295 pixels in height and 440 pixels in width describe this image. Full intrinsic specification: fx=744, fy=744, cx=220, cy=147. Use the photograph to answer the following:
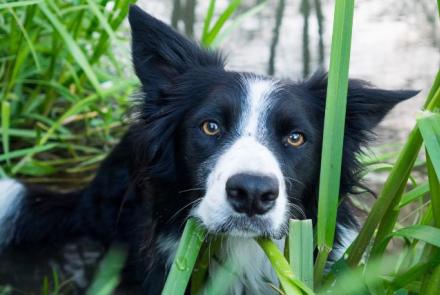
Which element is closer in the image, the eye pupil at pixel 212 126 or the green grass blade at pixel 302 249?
the green grass blade at pixel 302 249

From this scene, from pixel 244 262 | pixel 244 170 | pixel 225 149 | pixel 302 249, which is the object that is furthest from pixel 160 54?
pixel 302 249

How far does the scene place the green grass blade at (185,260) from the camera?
80.4 inches

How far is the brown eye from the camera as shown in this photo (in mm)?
2588

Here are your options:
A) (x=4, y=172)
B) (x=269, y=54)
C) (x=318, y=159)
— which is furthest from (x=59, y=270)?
(x=269, y=54)

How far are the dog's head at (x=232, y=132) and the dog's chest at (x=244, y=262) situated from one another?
209 mm

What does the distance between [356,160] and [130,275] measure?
3.95 feet

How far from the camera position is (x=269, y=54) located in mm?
5410

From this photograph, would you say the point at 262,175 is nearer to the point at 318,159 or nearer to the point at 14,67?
the point at 318,159

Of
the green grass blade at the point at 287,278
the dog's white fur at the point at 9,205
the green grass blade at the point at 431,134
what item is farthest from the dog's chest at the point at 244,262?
the green grass blade at the point at 431,134

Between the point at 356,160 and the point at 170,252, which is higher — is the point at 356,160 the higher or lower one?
the higher one

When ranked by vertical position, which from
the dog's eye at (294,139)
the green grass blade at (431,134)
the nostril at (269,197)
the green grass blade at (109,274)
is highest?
the green grass blade at (431,134)

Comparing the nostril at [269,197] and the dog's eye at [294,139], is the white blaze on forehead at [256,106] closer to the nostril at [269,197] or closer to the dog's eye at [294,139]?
the dog's eye at [294,139]

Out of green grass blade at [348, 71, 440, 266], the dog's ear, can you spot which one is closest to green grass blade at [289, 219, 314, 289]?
green grass blade at [348, 71, 440, 266]

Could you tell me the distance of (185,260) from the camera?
2.13 metres
